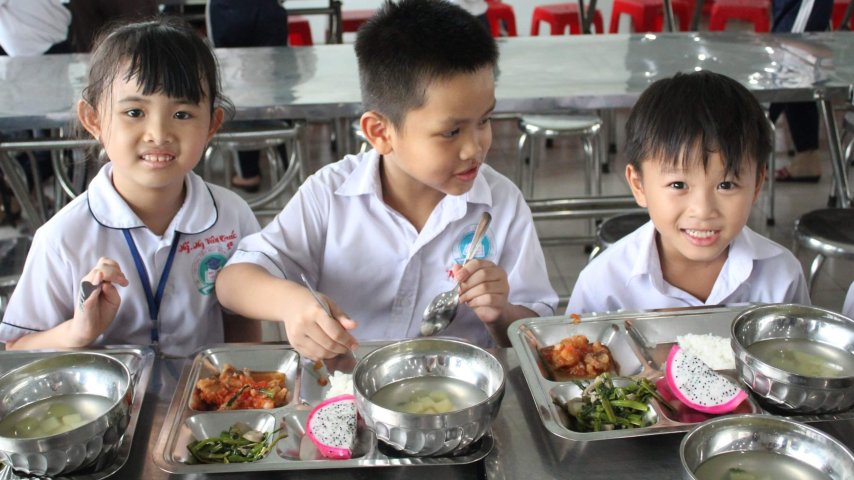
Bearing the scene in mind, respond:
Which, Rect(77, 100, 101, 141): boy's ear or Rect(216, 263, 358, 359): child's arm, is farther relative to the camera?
Rect(77, 100, 101, 141): boy's ear

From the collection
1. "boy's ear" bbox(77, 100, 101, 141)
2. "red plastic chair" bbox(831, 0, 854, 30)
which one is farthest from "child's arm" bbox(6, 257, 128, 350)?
"red plastic chair" bbox(831, 0, 854, 30)

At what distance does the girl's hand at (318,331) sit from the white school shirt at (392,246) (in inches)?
12.9

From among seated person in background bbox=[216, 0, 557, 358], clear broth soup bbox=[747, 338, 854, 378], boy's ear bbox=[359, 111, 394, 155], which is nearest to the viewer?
clear broth soup bbox=[747, 338, 854, 378]

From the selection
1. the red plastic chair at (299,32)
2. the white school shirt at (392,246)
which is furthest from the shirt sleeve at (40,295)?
the red plastic chair at (299,32)

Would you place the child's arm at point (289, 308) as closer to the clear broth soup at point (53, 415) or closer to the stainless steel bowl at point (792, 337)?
the clear broth soup at point (53, 415)

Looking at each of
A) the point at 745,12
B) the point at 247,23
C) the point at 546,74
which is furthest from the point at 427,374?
the point at 745,12

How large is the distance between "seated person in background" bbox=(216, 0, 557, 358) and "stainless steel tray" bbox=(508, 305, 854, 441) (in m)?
0.09

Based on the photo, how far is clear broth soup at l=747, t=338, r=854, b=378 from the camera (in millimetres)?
1119

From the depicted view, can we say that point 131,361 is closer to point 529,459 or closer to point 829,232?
point 529,459

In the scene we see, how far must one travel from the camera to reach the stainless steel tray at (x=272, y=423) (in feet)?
3.16

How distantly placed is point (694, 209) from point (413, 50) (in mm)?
555

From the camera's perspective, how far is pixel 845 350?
1.17m

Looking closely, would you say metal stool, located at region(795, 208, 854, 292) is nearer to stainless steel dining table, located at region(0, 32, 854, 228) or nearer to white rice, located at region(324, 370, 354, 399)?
stainless steel dining table, located at region(0, 32, 854, 228)

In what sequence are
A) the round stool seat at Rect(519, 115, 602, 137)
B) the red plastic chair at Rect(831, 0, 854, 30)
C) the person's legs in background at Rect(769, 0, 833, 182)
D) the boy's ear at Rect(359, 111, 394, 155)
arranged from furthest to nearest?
1. the red plastic chair at Rect(831, 0, 854, 30)
2. the person's legs in background at Rect(769, 0, 833, 182)
3. the round stool seat at Rect(519, 115, 602, 137)
4. the boy's ear at Rect(359, 111, 394, 155)
